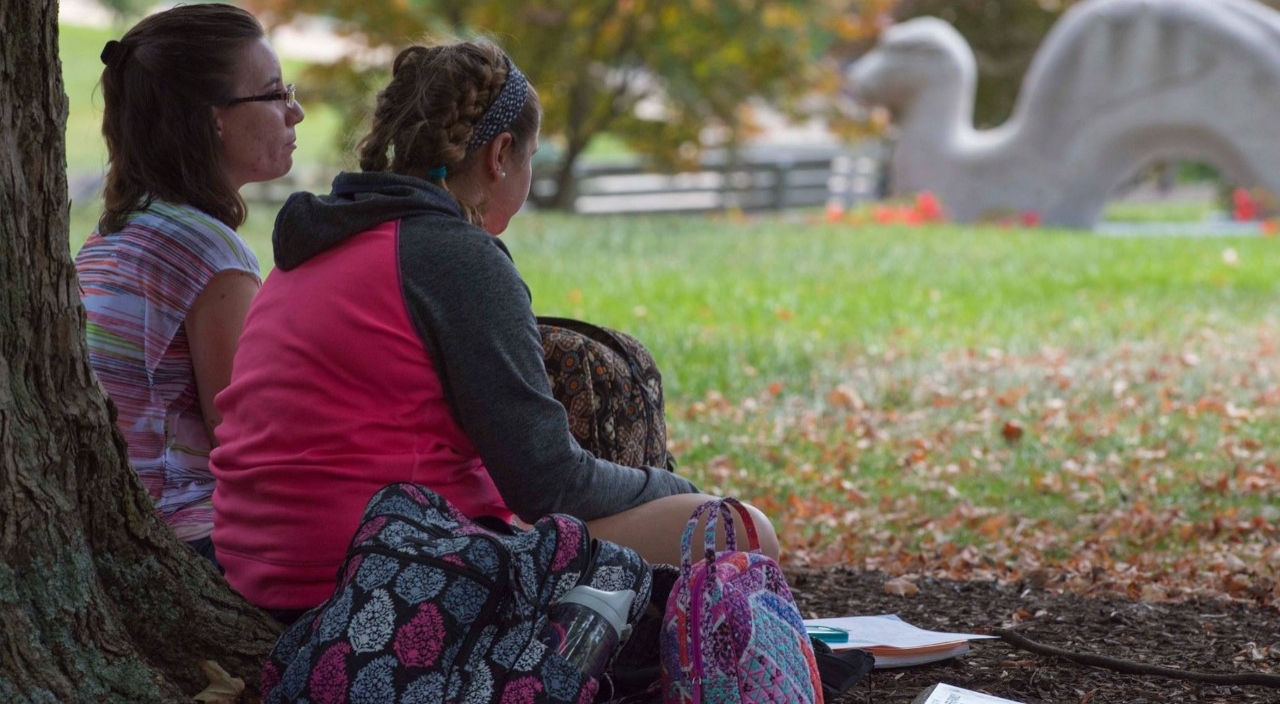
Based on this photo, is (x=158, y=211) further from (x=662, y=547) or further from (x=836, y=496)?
(x=836, y=496)

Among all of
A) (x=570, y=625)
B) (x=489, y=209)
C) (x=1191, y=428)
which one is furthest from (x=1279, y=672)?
(x=1191, y=428)

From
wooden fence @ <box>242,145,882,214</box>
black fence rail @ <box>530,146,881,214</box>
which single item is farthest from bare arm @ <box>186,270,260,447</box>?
black fence rail @ <box>530,146,881,214</box>

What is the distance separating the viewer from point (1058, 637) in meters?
3.46

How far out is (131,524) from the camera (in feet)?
8.54

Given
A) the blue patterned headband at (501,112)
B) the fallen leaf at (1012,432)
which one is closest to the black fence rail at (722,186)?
the fallen leaf at (1012,432)

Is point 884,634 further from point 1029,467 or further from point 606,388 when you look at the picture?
point 1029,467

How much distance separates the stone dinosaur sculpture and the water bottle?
53.6 feet

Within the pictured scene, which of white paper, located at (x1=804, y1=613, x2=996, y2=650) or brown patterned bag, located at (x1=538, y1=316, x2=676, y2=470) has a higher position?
brown patterned bag, located at (x1=538, y1=316, x2=676, y2=470)

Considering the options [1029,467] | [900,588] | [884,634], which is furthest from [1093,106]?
[884,634]

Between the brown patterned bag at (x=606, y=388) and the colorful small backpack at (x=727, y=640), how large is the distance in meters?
0.52

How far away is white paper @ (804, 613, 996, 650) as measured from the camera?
313 cm

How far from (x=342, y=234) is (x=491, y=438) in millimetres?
453

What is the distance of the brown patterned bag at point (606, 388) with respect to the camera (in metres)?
2.93

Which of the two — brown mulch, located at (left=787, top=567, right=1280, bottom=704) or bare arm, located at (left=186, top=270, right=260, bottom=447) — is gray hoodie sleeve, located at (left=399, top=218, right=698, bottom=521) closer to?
bare arm, located at (left=186, top=270, right=260, bottom=447)
